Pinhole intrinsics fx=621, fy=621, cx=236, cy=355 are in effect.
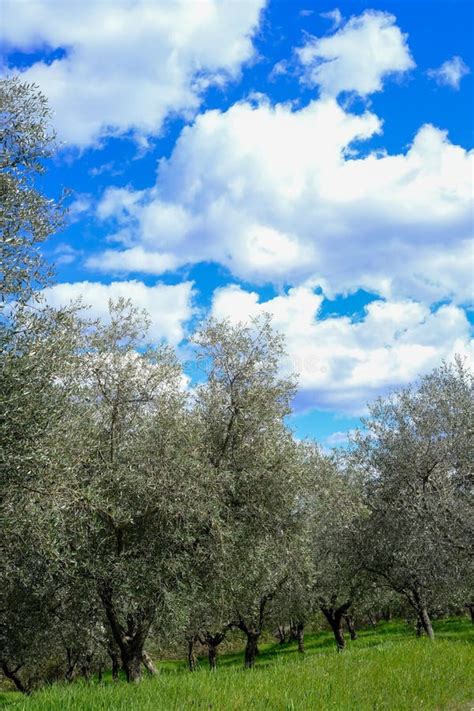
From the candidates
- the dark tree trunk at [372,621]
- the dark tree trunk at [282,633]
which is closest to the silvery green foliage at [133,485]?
the dark tree trunk at [282,633]

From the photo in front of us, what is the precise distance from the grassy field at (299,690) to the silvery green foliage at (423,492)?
9399 mm

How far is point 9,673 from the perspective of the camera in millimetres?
41188

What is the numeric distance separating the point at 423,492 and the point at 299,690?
1762 cm

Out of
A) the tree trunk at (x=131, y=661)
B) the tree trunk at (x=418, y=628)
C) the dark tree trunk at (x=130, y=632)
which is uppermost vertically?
the dark tree trunk at (x=130, y=632)

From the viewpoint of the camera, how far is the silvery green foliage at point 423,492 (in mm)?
27078

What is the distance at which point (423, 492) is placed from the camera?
2911cm

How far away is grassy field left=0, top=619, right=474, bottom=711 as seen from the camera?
466 inches

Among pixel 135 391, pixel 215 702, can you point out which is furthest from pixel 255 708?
pixel 135 391

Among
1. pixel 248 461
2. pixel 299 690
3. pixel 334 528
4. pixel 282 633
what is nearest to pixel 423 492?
pixel 334 528

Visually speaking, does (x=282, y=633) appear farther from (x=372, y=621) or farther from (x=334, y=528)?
(x=334, y=528)

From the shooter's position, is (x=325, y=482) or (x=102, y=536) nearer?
(x=102, y=536)

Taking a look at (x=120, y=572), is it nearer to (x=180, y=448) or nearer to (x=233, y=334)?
(x=180, y=448)

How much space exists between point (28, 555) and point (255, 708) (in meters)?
10.3

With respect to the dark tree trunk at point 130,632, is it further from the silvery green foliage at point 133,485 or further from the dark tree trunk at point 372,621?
the dark tree trunk at point 372,621
